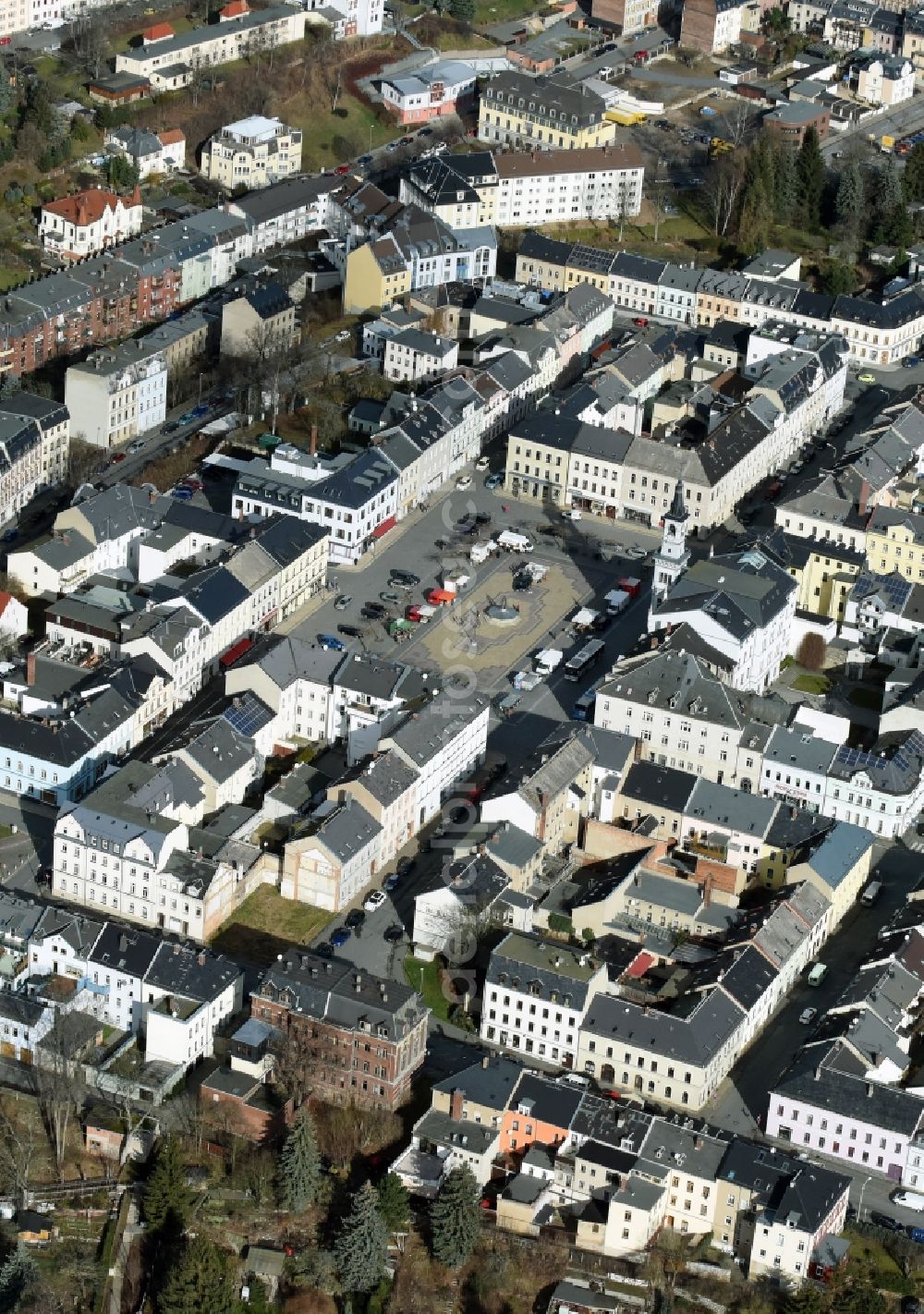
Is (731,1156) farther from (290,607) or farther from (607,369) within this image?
(607,369)

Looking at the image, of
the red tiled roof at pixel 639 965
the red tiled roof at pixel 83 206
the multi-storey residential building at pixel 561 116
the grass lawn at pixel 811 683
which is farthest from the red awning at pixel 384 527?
the multi-storey residential building at pixel 561 116

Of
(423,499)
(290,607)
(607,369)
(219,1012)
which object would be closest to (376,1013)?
(219,1012)

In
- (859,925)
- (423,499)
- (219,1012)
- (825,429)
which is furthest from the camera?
(825,429)

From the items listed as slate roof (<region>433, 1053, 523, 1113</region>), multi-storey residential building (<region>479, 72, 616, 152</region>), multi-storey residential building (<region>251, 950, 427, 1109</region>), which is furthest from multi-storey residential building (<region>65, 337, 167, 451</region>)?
slate roof (<region>433, 1053, 523, 1113</region>)

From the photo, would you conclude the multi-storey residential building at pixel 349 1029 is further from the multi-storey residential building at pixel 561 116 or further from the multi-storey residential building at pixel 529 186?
the multi-storey residential building at pixel 561 116

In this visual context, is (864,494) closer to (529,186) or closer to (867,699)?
(867,699)

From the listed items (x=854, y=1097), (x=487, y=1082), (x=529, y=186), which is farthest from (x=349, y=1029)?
(x=529, y=186)

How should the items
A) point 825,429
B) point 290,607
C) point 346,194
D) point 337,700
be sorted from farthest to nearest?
point 346,194 < point 825,429 < point 290,607 < point 337,700
